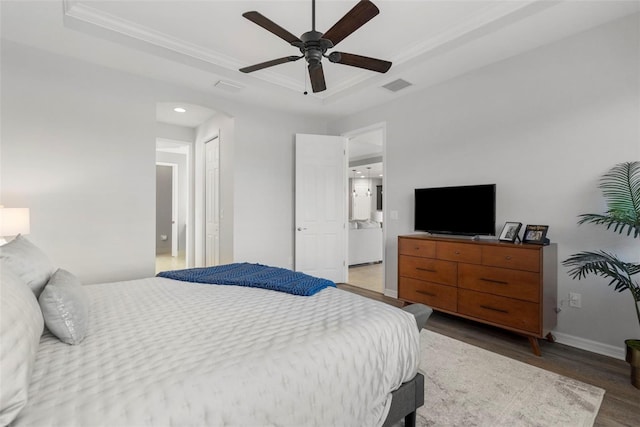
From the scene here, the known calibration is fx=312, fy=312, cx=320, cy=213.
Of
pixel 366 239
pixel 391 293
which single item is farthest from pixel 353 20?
pixel 366 239

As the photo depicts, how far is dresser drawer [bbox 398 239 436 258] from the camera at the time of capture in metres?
3.23

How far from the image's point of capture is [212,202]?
16.8 feet

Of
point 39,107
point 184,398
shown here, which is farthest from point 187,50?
point 184,398

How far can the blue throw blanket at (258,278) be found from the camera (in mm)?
1973

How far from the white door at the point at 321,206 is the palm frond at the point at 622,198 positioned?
301cm

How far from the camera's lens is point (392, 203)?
423cm

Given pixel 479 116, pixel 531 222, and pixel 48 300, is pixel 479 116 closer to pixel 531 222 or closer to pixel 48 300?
pixel 531 222

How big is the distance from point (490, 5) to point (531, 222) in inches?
75.3

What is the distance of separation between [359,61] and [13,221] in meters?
2.96

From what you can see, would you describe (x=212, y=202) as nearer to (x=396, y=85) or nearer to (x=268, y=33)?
(x=268, y=33)

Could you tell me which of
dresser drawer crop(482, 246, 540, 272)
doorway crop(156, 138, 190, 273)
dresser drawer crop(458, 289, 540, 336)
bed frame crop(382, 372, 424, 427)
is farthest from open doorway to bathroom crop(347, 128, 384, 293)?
doorway crop(156, 138, 190, 273)

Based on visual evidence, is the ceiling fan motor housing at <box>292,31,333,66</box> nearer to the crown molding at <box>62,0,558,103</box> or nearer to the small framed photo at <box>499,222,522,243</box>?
the crown molding at <box>62,0,558,103</box>

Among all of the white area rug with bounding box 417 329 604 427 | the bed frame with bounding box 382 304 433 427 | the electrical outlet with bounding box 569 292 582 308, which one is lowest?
the white area rug with bounding box 417 329 604 427

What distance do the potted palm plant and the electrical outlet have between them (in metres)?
0.17
